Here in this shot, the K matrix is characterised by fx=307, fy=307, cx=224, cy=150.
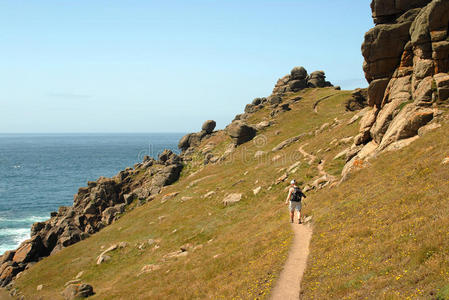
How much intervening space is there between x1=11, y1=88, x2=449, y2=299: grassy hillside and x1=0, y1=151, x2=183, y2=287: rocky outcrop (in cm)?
588

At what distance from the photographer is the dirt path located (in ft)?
54.2

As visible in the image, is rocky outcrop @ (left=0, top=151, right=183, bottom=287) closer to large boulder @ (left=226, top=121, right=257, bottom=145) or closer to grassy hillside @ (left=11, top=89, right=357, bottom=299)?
grassy hillside @ (left=11, top=89, right=357, bottom=299)

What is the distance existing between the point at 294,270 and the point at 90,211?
6578 cm

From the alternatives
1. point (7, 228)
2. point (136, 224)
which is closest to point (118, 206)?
point (136, 224)

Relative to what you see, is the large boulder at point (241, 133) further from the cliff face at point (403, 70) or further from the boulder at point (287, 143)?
the cliff face at point (403, 70)

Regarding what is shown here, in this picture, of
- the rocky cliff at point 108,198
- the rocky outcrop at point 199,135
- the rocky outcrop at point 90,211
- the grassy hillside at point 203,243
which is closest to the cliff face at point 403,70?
the grassy hillside at point 203,243

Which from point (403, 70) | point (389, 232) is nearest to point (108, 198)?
point (403, 70)

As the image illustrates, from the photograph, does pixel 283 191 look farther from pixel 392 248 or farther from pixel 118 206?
pixel 118 206

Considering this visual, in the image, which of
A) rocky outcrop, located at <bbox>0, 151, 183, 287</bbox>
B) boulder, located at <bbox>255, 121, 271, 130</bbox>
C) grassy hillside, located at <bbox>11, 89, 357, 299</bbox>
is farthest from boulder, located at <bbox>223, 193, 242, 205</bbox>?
boulder, located at <bbox>255, 121, 271, 130</bbox>

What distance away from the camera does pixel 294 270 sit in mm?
18641

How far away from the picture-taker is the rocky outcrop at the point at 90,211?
56.8m

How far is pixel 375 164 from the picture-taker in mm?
29250

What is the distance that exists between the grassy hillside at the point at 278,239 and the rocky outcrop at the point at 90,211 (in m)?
5.88

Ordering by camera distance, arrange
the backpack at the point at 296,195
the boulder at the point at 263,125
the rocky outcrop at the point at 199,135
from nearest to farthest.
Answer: the backpack at the point at 296,195 < the boulder at the point at 263,125 < the rocky outcrop at the point at 199,135
